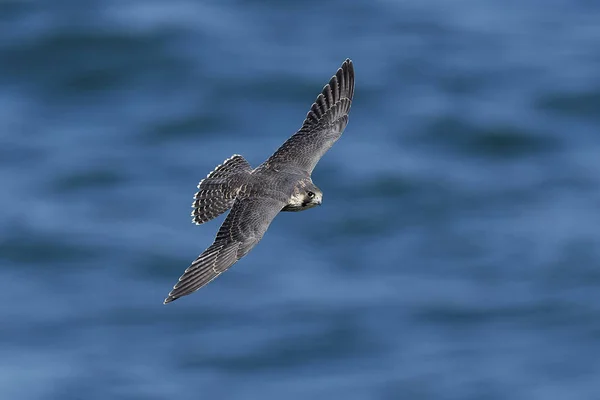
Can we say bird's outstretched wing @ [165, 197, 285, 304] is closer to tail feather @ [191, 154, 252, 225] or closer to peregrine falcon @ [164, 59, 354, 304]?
peregrine falcon @ [164, 59, 354, 304]

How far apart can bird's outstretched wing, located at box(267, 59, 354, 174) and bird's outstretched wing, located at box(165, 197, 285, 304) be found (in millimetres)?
1122

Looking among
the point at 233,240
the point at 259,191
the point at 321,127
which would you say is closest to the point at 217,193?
the point at 259,191

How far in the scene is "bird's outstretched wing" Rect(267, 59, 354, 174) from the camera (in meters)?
16.1

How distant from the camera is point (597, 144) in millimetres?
33594

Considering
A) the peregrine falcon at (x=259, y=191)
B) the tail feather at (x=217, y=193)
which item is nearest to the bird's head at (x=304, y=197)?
the peregrine falcon at (x=259, y=191)

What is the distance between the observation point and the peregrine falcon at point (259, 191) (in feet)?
47.6

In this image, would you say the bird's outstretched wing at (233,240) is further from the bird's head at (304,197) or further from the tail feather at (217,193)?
the tail feather at (217,193)

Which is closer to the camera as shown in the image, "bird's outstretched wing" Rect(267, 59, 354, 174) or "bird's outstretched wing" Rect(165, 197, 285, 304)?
"bird's outstretched wing" Rect(165, 197, 285, 304)

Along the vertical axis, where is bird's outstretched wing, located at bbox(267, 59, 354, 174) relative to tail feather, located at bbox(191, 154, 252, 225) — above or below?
above

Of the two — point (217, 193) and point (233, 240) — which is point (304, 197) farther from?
point (217, 193)

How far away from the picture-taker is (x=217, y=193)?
15562 mm

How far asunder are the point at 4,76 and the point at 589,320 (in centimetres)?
1582

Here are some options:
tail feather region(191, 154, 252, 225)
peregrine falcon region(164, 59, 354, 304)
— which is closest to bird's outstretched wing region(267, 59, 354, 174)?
peregrine falcon region(164, 59, 354, 304)

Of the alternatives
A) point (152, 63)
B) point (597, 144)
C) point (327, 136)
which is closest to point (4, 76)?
point (152, 63)
